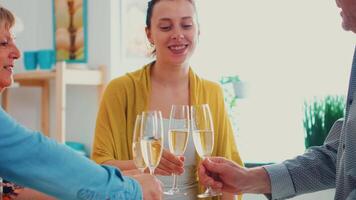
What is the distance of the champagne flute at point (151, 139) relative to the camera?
48.9 inches

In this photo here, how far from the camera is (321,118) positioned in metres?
2.37

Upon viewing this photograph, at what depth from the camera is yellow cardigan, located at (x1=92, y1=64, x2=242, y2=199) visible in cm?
166

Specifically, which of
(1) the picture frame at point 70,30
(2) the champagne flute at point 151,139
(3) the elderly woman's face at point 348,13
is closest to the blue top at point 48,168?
(2) the champagne flute at point 151,139

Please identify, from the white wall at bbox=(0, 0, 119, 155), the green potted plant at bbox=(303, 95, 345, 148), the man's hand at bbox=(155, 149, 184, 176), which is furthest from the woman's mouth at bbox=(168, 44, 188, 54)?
the white wall at bbox=(0, 0, 119, 155)

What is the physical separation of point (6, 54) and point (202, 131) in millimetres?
582

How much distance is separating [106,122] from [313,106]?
1.13 m

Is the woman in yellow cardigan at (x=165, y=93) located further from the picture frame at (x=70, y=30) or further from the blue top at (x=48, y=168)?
the picture frame at (x=70, y=30)

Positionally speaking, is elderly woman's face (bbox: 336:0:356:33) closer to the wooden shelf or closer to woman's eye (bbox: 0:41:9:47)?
woman's eye (bbox: 0:41:9:47)

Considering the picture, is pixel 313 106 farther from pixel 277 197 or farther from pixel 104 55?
pixel 104 55

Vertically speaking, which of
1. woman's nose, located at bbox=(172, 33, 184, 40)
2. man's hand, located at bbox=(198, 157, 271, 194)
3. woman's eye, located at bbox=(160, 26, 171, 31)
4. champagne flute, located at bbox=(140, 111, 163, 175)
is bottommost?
man's hand, located at bbox=(198, 157, 271, 194)

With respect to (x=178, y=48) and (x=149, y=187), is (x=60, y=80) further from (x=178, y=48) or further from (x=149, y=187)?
(x=149, y=187)

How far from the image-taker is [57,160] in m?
0.89

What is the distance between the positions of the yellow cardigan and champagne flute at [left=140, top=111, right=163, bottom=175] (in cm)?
40

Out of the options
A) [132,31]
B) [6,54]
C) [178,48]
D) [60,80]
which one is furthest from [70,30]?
[6,54]
